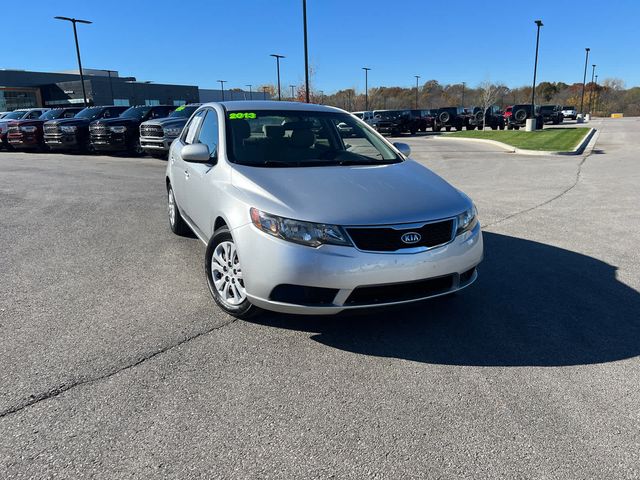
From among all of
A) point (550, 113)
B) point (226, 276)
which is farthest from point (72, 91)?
point (226, 276)

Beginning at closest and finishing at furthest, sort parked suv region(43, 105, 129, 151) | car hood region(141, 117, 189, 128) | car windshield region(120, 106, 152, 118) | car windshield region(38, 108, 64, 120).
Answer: car hood region(141, 117, 189, 128)
car windshield region(120, 106, 152, 118)
parked suv region(43, 105, 129, 151)
car windshield region(38, 108, 64, 120)

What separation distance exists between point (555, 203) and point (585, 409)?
6451 millimetres

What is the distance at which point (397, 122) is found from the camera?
3434cm

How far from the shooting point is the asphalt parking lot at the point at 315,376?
7.70 ft

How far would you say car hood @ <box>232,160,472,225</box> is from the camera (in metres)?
3.21

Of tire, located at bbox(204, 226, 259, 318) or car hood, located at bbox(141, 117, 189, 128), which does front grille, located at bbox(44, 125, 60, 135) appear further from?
tire, located at bbox(204, 226, 259, 318)

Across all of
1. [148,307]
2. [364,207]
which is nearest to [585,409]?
[364,207]

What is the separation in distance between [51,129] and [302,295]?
2003 cm

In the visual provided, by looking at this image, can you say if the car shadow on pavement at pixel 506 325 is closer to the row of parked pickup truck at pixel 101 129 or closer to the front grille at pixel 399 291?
the front grille at pixel 399 291

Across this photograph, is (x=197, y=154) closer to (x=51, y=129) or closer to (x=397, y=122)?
(x=51, y=129)

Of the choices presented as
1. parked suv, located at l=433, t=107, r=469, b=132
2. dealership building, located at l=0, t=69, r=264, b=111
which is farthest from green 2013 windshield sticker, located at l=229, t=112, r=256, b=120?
dealership building, located at l=0, t=69, r=264, b=111

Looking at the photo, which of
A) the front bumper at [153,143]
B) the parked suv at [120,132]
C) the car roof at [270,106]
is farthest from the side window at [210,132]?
the parked suv at [120,132]

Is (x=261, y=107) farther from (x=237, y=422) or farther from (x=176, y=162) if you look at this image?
(x=237, y=422)

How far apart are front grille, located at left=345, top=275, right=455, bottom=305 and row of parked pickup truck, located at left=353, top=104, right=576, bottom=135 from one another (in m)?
30.9
